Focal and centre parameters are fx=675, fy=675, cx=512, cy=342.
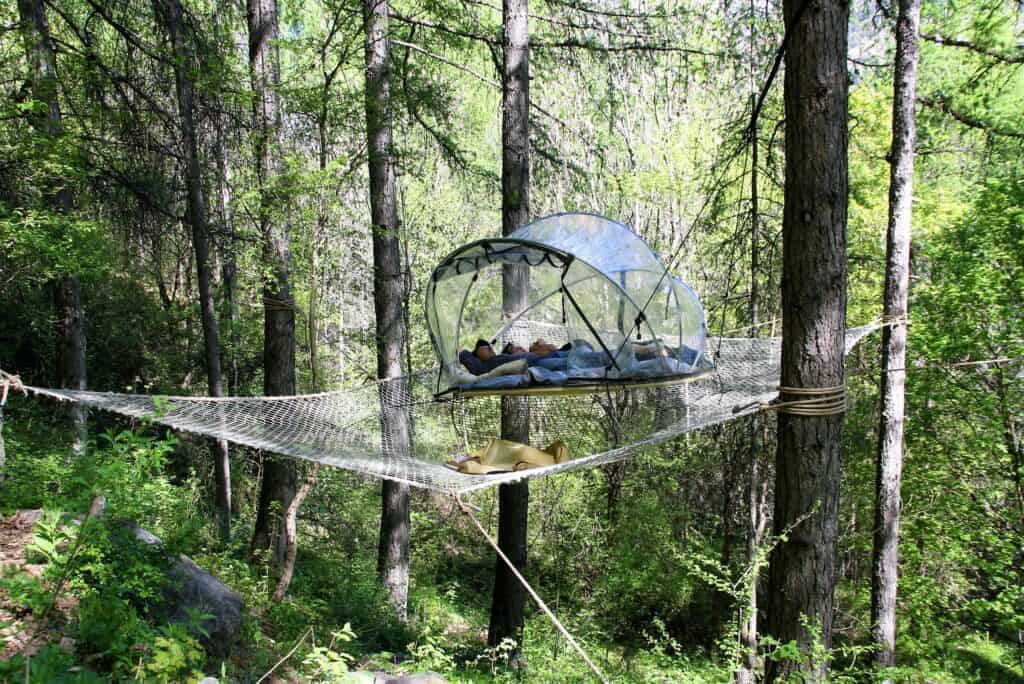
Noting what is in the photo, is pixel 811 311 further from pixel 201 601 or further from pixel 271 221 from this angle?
pixel 271 221

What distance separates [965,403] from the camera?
22.2 ft

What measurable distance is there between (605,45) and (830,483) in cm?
442

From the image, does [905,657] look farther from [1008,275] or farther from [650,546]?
[1008,275]

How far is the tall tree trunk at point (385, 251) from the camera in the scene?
5332mm

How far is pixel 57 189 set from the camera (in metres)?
3.92

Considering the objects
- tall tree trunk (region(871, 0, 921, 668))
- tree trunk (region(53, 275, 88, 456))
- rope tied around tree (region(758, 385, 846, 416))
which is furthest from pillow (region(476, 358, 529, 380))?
tree trunk (region(53, 275, 88, 456))

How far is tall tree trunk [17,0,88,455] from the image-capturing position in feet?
13.1

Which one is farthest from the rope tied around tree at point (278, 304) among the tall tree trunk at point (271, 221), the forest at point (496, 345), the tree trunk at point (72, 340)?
the tree trunk at point (72, 340)

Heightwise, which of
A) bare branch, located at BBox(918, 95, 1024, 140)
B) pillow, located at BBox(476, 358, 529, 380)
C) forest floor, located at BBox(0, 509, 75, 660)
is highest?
bare branch, located at BBox(918, 95, 1024, 140)

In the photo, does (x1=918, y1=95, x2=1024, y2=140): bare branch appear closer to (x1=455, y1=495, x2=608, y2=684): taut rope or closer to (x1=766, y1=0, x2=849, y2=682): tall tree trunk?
(x1=766, y1=0, x2=849, y2=682): tall tree trunk

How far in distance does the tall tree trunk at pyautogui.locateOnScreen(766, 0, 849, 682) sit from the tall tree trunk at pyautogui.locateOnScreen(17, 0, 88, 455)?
13.1 ft

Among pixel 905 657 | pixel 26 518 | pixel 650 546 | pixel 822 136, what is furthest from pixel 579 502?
pixel 822 136

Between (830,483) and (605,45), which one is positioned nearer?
(830,483)

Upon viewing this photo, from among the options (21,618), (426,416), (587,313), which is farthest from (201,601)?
(587,313)
